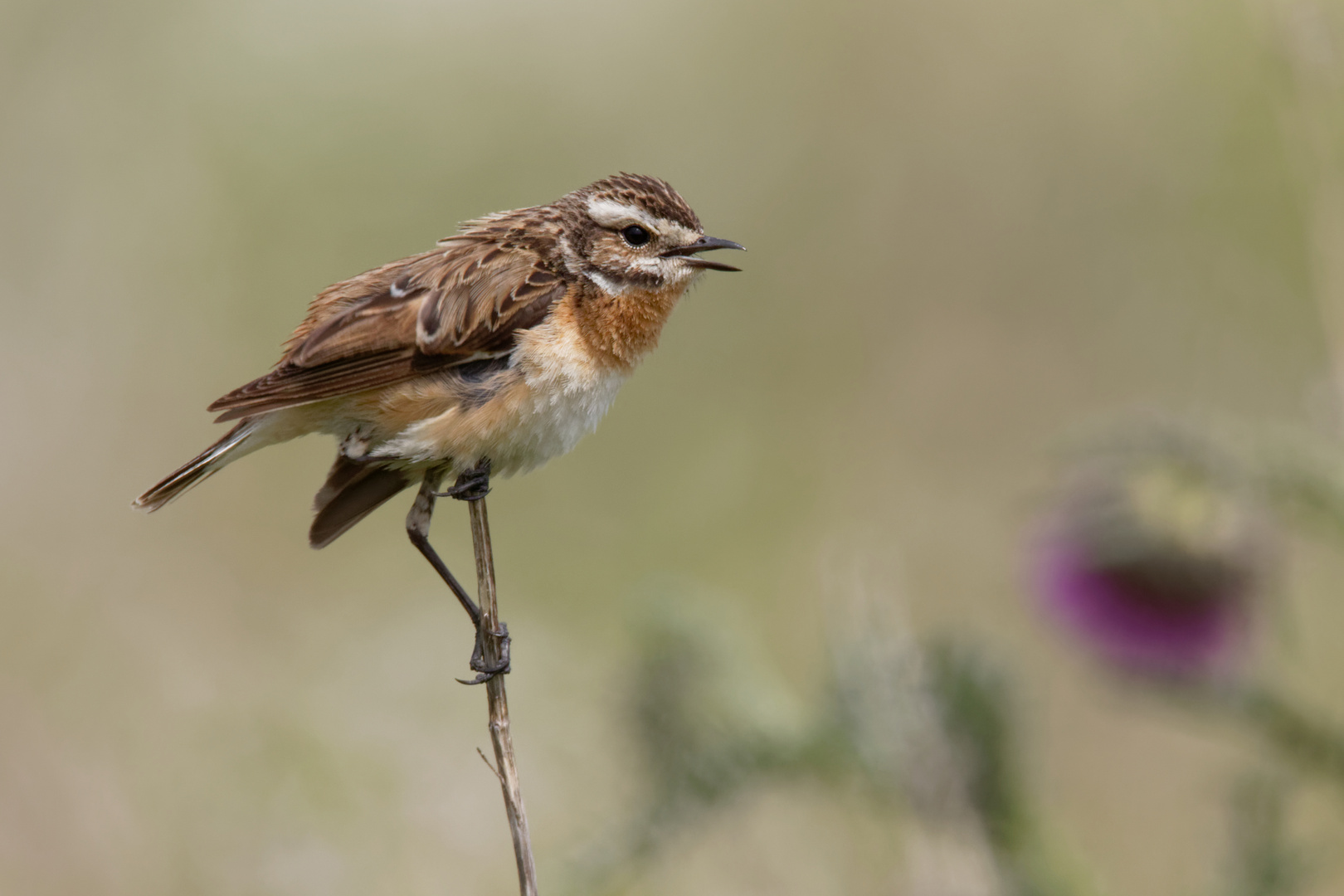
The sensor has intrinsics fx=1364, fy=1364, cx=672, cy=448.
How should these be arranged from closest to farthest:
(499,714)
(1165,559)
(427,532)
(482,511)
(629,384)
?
(499,714)
(482,511)
(427,532)
(1165,559)
(629,384)

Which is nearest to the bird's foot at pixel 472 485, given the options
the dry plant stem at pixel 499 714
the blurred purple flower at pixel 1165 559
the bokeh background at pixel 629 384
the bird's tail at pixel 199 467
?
the dry plant stem at pixel 499 714

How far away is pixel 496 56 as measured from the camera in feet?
31.6

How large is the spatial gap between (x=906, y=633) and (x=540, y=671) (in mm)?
1931

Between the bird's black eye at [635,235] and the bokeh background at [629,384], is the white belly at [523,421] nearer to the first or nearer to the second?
the bird's black eye at [635,235]

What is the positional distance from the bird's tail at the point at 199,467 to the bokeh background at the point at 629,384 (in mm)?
1989

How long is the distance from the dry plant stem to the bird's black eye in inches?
40.2

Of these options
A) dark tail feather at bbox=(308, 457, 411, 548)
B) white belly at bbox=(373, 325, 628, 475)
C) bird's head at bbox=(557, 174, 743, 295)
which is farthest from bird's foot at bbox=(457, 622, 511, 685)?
bird's head at bbox=(557, 174, 743, 295)

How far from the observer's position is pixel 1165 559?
4676 mm

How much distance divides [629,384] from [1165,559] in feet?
13.6

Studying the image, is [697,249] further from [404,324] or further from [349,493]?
[349,493]

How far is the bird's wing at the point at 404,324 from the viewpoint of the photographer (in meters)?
3.66

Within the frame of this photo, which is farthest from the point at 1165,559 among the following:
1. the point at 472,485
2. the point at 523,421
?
the point at 472,485

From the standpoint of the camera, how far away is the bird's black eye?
4.12 meters

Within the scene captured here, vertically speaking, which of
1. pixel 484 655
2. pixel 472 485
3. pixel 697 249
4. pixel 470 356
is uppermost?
pixel 697 249
